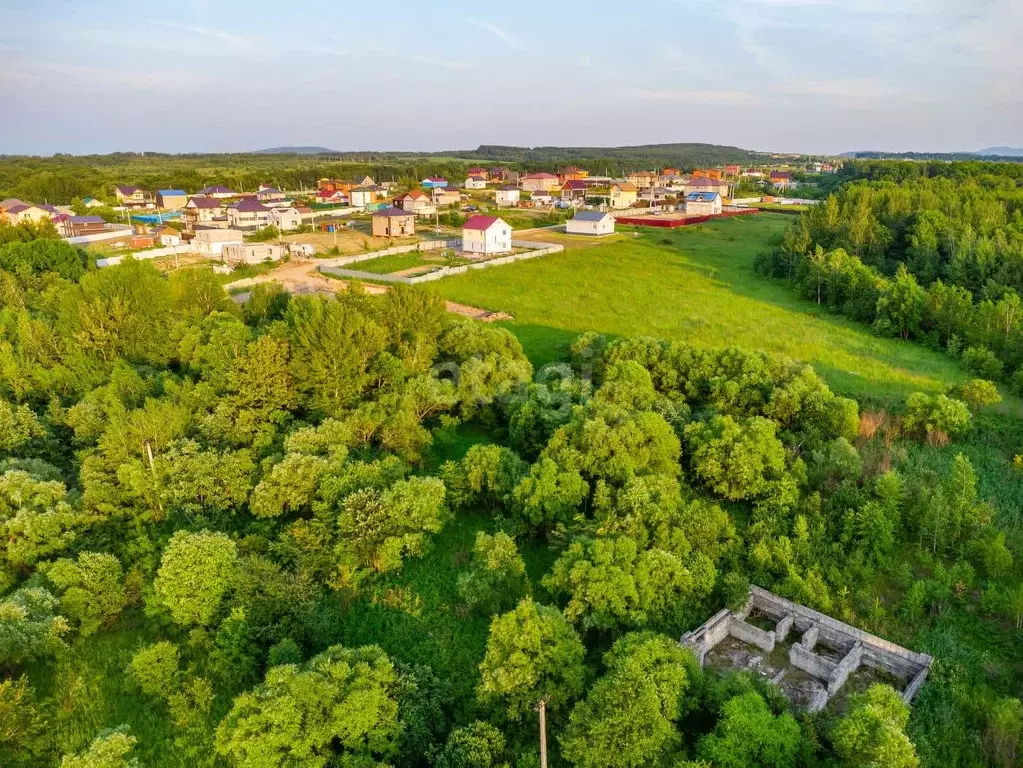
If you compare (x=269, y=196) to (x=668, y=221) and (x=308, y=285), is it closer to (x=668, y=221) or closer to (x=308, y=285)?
(x=668, y=221)

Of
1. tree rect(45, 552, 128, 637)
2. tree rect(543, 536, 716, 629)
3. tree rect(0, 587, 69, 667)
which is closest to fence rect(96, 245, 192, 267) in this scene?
tree rect(45, 552, 128, 637)

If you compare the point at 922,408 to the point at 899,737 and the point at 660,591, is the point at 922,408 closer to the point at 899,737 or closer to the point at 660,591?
the point at 660,591

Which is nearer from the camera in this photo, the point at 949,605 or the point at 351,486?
the point at 949,605

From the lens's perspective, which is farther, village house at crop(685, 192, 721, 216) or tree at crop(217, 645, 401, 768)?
village house at crop(685, 192, 721, 216)

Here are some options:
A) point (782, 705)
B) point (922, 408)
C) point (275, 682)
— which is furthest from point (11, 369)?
point (922, 408)

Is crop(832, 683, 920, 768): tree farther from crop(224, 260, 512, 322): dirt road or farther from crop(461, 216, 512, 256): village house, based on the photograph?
crop(461, 216, 512, 256): village house

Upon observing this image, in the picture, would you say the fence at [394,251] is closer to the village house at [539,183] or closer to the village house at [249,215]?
the village house at [249,215]
